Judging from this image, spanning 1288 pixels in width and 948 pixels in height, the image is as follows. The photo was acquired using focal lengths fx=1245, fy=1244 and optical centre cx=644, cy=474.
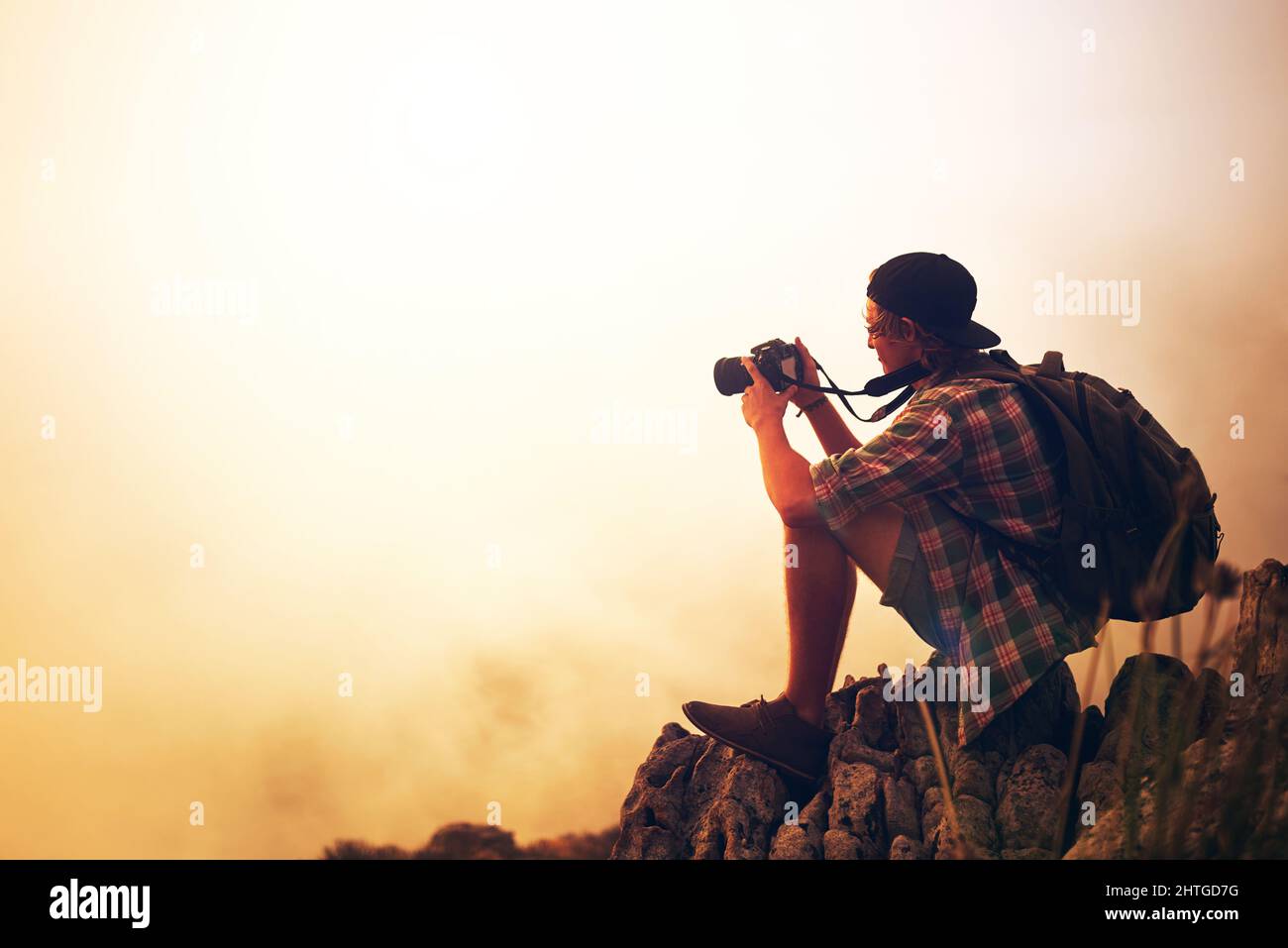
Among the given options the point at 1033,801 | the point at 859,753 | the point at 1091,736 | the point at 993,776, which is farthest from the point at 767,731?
the point at 1091,736

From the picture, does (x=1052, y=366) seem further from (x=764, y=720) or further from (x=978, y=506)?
(x=764, y=720)

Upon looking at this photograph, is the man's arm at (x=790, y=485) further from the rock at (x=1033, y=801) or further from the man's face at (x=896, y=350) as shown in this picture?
the rock at (x=1033, y=801)

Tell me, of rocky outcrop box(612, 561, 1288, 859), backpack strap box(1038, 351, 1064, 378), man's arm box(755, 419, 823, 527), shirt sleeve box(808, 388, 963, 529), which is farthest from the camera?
backpack strap box(1038, 351, 1064, 378)

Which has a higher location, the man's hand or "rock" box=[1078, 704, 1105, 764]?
the man's hand

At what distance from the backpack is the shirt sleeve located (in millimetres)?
283

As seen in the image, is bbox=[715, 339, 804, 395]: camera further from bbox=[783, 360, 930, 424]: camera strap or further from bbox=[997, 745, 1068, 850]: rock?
bbox=[997, 745, 1068, 850]: rock

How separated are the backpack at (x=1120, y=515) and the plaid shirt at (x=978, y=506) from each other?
6 centimetres

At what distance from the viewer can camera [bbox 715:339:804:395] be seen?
4.19 m

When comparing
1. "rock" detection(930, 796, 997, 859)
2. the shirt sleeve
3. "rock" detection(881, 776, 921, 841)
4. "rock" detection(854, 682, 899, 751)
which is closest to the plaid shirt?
the shirt sleeve

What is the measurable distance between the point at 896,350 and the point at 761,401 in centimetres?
47
